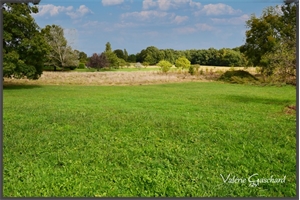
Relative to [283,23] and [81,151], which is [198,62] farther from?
[81,151]

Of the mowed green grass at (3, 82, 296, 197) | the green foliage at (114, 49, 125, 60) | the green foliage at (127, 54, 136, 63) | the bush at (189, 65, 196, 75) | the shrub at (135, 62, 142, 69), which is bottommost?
the mowed green grass at (3, 82, 296, 197)

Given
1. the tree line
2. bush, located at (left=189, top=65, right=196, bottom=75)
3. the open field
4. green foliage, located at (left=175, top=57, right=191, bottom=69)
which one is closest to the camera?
the tree line

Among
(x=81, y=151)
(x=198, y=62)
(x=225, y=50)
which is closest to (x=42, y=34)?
(x=81, y=151)

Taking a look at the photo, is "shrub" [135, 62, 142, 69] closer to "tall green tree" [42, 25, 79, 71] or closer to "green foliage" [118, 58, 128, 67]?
"green foliage" [118, 58, 128, 67]

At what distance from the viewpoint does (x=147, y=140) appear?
433cm

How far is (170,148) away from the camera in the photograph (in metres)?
4.04

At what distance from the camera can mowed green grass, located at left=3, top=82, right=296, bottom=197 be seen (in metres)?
3.31

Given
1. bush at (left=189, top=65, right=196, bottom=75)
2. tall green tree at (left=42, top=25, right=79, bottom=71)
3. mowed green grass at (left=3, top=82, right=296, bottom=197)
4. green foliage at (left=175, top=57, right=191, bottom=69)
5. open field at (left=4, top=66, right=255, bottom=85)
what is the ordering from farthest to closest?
bush at (left=189, top=65, right=196, bottom=75), open field at (left=4, top=66, right=255, bottom=85), green foliage at (left=175, top=57, right=191, bottom=69), tall green tree at (left=42, top=25, right=79, bottom=71), mowed green grass at (left=3, top=82, right=296, bottom=197)

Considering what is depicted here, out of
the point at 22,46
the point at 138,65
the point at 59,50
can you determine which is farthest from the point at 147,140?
the point at 22,46

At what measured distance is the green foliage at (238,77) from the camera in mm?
5406

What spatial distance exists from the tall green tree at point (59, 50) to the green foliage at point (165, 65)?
58.0 inches

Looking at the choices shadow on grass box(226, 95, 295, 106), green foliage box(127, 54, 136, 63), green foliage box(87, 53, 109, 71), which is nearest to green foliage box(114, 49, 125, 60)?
green foliage box(127, 54, 136, 63)

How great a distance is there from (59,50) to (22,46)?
137 cm

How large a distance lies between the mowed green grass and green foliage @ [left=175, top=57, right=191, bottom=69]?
0.78 metres
